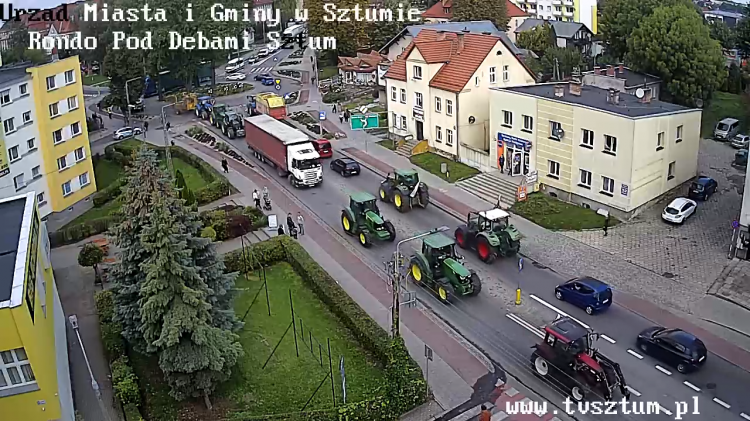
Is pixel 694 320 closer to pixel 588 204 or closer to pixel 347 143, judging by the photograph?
pixel 588 204

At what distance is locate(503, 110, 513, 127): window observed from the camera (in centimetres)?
4322

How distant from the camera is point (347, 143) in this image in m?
56.1

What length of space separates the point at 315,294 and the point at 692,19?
134 ft

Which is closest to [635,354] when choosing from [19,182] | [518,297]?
[518,297]

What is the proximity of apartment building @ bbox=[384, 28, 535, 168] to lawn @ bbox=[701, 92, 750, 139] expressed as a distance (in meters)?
16.2

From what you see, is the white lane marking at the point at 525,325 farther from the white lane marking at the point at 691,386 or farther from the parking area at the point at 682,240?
the parking area at the point at 682,240

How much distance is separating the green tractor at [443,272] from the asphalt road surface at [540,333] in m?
0.48

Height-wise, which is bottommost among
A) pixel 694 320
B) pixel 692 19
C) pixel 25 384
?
pixel 694 320

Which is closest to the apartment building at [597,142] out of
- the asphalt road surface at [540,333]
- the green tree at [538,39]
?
the asphalt road surface at [540,333]

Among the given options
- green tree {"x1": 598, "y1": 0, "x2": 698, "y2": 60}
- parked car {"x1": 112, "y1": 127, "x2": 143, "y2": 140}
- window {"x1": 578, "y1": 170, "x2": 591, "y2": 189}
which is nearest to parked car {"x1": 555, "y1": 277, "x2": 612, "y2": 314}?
window {"x1": 578, "y1": 170, "x2": 591, "y2": 189}

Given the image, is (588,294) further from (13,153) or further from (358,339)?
(13,153)

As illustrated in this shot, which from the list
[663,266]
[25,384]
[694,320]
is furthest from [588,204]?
[25,384]

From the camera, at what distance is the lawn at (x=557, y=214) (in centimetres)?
3712

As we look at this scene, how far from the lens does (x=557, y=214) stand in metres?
38.4
